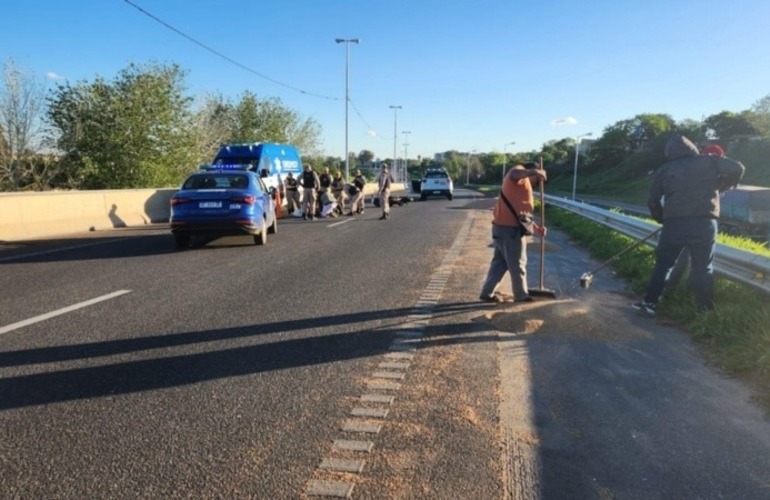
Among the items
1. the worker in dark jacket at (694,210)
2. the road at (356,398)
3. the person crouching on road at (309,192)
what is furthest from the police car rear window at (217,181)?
the worker in dark jacket at (694,210)

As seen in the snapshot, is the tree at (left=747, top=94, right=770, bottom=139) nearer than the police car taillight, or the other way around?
the police car taillight

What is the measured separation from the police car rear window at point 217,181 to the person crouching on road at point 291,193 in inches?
397

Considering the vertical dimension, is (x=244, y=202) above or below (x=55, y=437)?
above

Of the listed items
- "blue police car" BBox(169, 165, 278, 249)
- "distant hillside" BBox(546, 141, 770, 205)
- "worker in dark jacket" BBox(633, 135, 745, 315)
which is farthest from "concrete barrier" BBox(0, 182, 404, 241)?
"distant hillside" BBox(546, 141, 770, 205)

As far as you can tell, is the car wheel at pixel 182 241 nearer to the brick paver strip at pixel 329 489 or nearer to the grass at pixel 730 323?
the grass at pixel 730 323

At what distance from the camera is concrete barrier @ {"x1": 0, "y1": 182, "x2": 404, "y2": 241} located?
12625 mm

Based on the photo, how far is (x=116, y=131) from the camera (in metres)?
27.2

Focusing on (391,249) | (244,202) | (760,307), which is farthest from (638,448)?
(244,202)

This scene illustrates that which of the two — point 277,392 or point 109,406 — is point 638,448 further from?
point 109,406

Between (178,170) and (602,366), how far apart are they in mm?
28770

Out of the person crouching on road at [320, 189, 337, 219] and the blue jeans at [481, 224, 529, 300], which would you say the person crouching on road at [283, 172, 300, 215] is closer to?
the person crouching on road at [320, 189, 337, 219]

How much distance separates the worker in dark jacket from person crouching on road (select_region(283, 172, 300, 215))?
56.4ft

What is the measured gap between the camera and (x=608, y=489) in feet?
8.90

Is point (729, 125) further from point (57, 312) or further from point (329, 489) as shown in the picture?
point (329, 489)
